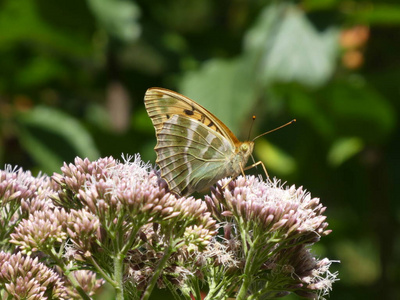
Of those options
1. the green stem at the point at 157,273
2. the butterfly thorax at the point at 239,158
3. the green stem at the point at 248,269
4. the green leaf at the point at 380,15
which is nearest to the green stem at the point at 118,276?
the green stem at the point at 157,273

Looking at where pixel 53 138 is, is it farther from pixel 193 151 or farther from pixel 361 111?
pixel 193 151

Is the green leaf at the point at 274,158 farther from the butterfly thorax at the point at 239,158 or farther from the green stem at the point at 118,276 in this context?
the green stem at the point at 118,276

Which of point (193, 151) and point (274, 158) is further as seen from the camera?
point (274, 158)

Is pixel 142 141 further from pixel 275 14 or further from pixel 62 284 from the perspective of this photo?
pixel 62 284

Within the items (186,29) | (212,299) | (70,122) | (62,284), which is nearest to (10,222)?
(62,284)

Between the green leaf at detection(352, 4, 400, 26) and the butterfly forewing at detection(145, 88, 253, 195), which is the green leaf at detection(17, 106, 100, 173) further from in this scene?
the butterfly forewing at detection(145, 88, 253, 195)

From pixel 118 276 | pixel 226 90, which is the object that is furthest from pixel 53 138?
pixel 118 276

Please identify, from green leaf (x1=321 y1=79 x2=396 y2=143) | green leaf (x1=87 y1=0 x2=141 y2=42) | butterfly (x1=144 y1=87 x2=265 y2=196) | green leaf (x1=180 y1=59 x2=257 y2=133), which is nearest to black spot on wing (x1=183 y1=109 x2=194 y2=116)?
butterfly (x1=144 y1=87 x2=265 y2=196)
